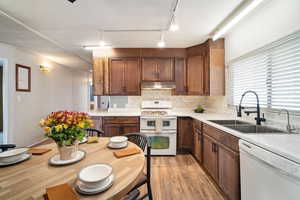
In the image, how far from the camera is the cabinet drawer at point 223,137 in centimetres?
145

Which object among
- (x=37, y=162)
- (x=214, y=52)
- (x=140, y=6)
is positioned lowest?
(x=37, y=162)

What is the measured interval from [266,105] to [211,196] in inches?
57.3

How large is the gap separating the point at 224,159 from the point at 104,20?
2635mm

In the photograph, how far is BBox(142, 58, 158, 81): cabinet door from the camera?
128 inches

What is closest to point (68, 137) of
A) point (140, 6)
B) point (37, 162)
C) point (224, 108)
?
point (37, 162)

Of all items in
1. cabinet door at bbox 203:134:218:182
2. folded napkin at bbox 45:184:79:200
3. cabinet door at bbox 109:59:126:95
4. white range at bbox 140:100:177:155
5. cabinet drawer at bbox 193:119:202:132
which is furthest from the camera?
cabinet door at bbox 109:59:126:95

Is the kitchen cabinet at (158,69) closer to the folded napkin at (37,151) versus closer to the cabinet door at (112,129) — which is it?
the cabinet door at (112,129)

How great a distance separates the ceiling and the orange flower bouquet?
1529 mm

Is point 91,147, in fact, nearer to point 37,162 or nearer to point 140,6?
point 37,162

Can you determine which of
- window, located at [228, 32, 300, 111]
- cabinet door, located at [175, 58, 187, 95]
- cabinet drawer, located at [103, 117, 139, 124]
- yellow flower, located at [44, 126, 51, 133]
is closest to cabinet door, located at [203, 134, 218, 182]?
window, located at [228, 32, 300, 111]

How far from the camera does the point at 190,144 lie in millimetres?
2955

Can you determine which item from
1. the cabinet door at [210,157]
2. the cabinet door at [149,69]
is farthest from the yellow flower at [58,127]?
the cabinet door at [149,69]

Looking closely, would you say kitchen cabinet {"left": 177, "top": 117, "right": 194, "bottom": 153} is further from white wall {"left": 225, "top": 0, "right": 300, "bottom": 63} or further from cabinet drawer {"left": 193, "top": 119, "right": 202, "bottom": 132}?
Result: white wall {"left": 225, "top": 0, "right": 300, "bottom": 63}

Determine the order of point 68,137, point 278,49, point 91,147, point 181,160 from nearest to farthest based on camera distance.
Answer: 1. point 68,137
2. point 91,147
3. point 278,49
4. point 181,160
